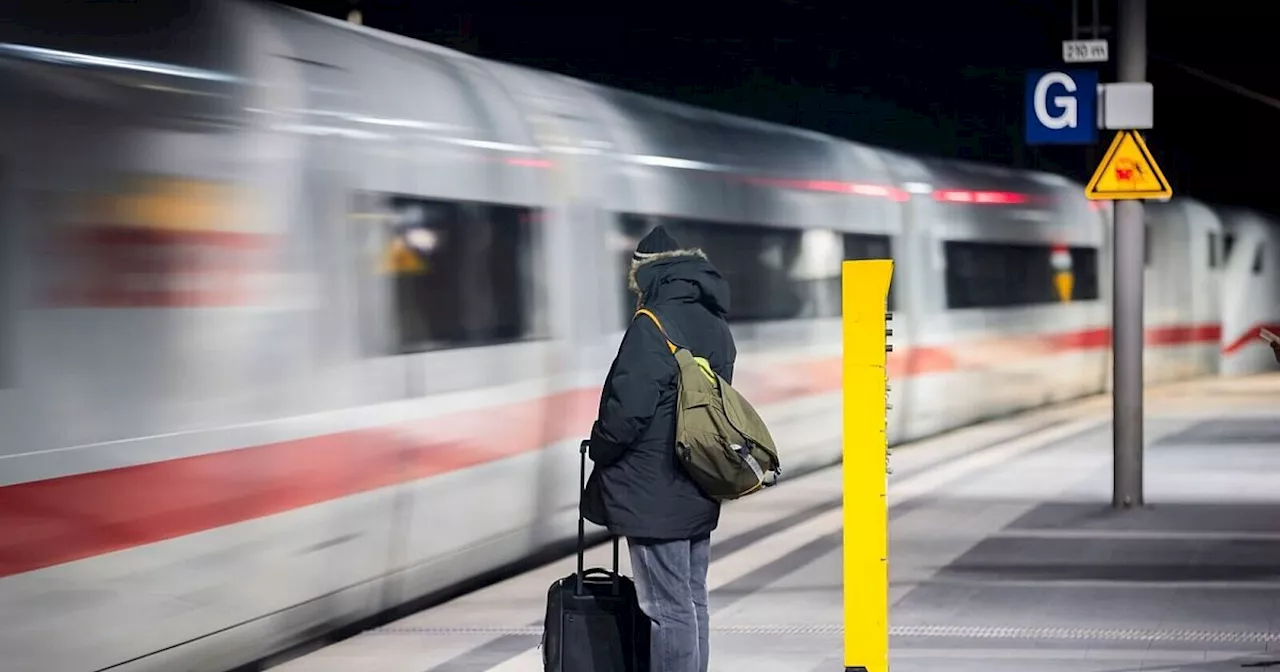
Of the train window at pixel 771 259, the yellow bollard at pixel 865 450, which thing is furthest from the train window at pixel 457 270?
the yellow bollard at pixel 865 450

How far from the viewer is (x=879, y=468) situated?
5.32 metres

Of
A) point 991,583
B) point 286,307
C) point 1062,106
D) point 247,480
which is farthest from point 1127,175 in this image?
point 247,480

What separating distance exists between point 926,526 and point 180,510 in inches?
229

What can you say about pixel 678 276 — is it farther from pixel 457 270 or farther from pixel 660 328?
pixel 457 270

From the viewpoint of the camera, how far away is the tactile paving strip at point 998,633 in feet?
Result: 25.4

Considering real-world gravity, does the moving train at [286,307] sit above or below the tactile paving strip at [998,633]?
above

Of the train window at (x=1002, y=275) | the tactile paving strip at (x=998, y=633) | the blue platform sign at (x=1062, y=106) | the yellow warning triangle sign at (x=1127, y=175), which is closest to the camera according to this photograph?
the tactile paving strip at (x=998, y=633)

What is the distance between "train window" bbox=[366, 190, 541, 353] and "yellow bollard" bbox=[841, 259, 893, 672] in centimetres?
317

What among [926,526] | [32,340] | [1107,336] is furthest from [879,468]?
[1107,336]

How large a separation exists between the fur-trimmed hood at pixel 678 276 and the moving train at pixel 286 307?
1569 millimetres

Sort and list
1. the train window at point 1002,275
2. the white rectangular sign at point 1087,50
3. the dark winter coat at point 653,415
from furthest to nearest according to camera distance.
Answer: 1. the train window at point 1002,275
2. the white rectangular sign at point 1087,50
3. the dark winter coat at point 653,415

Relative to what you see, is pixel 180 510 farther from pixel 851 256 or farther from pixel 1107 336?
pixel 1107 336

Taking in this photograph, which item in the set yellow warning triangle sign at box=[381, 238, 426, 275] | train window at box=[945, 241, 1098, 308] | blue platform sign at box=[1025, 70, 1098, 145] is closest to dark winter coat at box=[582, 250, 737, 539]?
yellow warning triangle sign at box=[381, 238, 426, 275]

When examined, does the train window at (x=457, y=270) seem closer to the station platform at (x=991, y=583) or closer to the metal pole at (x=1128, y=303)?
the station platform at (x=991, y=583)
